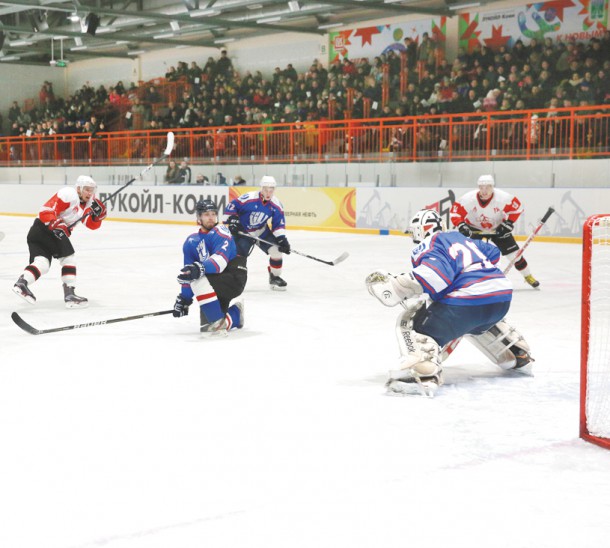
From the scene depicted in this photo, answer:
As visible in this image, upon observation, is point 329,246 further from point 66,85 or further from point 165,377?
point 66,85

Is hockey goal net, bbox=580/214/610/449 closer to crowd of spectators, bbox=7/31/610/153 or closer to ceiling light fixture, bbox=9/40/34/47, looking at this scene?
crowd of spectators, bbox=7/31/610/153

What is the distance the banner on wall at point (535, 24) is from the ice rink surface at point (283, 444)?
12.2 m

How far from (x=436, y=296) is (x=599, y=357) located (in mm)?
A: 1088

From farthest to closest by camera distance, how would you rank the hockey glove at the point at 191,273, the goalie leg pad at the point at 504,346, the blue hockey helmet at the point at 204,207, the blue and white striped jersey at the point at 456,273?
the blue hockey helmet at the point at 204,207 < the hockey glove at the point at 191,273 < the goalie leg pad at the point at 504,346 < the blue and white striped jersey at the point at 456,273

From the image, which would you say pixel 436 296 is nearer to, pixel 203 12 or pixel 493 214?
pixel 493 214

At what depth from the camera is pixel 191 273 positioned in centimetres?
541

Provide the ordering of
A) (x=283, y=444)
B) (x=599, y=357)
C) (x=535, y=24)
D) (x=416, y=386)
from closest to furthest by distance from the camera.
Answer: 1. (x=283, y=444)
2. (x=416, y=386)
3. (x=599, y=357)
4. (x=535, y=24)

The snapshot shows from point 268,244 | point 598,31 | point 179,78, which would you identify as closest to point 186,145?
point 179,78

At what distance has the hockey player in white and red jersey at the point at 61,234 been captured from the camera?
7.01 metres

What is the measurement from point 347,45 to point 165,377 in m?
18.1

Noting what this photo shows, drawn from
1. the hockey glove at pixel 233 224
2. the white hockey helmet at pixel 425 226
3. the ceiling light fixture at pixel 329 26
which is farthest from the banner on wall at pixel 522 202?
the white hockey helmet at pixel 425 226

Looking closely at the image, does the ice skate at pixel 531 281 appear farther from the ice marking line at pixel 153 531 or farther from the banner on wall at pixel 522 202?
the ice marking line at pixel 153 531

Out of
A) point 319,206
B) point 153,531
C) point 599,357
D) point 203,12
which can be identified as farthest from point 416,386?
point 203,12

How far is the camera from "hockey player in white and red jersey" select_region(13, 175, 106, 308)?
7.01m
